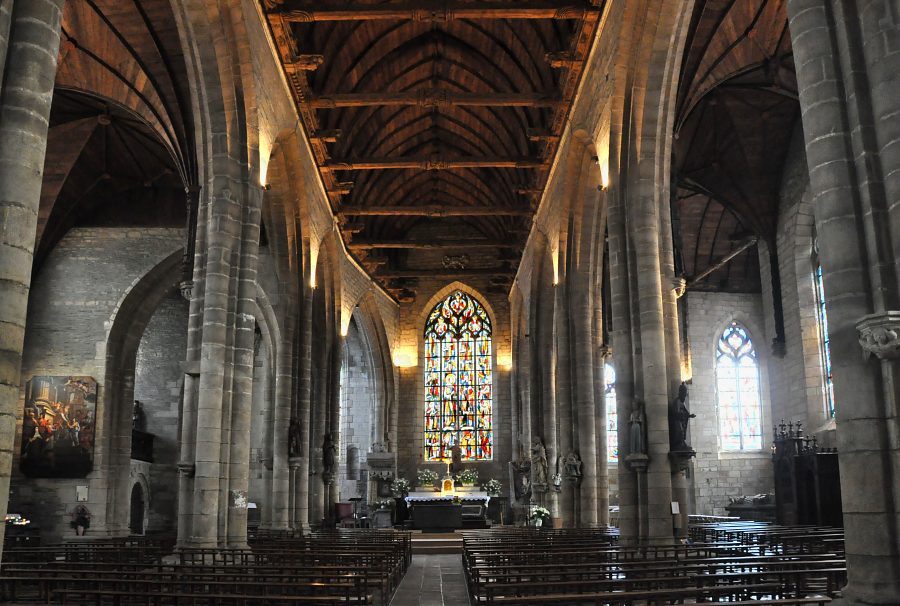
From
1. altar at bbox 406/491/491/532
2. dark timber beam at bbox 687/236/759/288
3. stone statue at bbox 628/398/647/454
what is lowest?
altar at bbox 406/491/491/532

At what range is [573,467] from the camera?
20.5 m

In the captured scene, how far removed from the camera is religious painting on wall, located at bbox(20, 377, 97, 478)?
891 inches

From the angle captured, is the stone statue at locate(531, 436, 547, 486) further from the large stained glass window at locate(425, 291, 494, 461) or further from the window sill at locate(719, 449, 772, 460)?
the large stained glass window at locate(425, 291, 494, 461)

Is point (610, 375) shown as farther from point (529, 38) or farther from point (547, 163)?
point (529, 38)

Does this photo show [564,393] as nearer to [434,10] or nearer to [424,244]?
[434,10]

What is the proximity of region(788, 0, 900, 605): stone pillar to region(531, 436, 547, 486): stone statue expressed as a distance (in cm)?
1918

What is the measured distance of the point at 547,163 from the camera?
22.9 metres

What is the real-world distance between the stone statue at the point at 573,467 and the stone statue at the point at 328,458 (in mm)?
7661

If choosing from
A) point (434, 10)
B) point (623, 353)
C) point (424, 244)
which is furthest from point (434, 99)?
point (424, 244)

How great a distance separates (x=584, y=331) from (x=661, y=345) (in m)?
7.41

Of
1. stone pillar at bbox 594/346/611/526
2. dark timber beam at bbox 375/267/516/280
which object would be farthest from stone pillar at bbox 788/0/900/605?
dark timber beam at bbox 375/267/516/280

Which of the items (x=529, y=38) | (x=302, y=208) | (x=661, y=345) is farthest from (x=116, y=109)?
(x=661, y=345)

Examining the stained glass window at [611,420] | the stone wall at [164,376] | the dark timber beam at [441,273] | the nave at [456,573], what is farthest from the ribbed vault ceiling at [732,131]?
the stone wall at [164,376]

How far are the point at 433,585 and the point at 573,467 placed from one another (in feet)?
23.2
